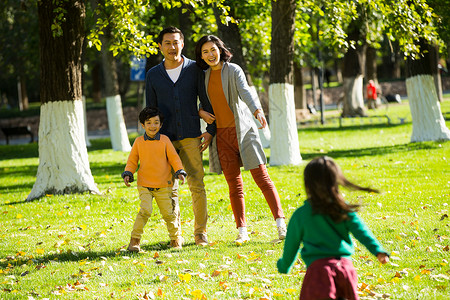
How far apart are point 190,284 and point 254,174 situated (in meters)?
1.63

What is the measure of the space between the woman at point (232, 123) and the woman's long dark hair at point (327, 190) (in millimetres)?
2839

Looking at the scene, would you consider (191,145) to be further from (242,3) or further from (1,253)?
(242,3)

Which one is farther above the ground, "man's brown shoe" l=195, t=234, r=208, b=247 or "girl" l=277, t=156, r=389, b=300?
"girl" l=277, t=156, r=389, b=300

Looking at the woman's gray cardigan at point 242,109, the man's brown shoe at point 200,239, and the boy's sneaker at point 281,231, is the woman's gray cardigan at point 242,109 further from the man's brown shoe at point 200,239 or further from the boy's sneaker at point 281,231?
the man's brown shoe at point 200,239

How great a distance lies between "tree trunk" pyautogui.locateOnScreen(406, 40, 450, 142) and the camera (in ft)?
51.5

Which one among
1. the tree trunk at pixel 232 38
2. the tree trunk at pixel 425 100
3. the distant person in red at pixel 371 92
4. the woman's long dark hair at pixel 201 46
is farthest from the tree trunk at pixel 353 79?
the woman's long dark hair at pixel 201 46

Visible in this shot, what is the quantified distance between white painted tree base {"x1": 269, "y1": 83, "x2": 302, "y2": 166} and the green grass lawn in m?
0.55

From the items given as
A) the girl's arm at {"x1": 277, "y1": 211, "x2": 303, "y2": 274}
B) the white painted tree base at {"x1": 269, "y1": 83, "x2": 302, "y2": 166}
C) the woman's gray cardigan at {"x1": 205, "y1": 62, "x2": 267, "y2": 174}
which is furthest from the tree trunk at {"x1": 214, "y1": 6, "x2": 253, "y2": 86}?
the girl's arm at {"x1": 277, "y1": 211, "x2": 303, "y2": 274}

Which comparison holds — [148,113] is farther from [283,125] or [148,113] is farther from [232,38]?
[232,38]

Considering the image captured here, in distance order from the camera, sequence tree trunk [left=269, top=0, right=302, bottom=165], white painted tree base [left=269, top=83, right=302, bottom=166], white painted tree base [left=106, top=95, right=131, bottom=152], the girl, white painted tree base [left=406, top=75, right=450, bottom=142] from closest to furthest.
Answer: the girl, tree trunk [left=269, top=0, right=302, bottom=165], white painted tree base [left=269, top=83, right=302, bottom=166], white painted tree base [left=406, top=75, right=450, bottom=142], white painted tree base [left=106, top=95, right=131, bottom=152]

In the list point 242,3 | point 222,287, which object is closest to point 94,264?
point 222,287

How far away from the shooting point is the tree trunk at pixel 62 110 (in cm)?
1054

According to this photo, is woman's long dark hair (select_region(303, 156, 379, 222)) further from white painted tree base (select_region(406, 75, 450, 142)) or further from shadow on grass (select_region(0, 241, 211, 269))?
white painted tree base (select_region(406, 75, 450, 142))

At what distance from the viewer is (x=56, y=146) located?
35.7ft
